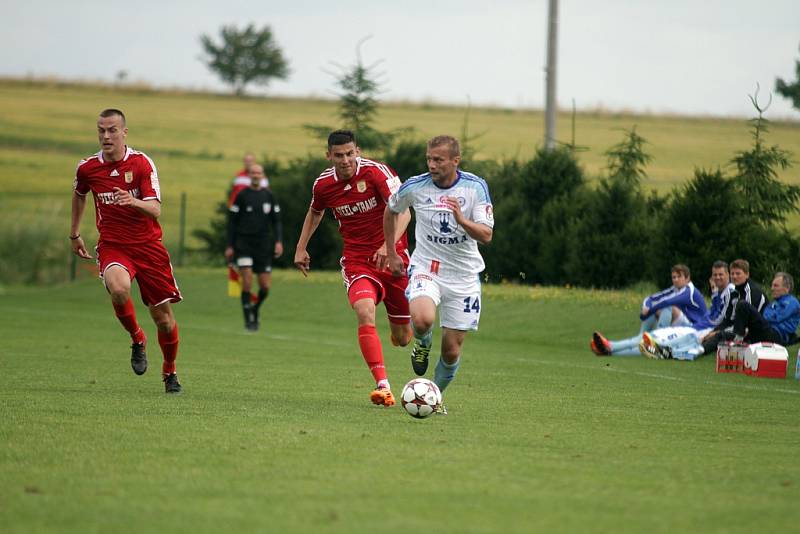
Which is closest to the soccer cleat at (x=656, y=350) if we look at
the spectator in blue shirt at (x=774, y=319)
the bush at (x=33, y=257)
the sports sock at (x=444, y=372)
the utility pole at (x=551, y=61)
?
the spectator in blue shirt at (x=774, y=319)

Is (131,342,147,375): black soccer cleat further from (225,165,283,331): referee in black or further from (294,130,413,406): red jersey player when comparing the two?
(225,165,283,331): referee in black

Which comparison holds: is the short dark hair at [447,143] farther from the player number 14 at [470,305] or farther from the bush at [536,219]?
the bush at [536,219]

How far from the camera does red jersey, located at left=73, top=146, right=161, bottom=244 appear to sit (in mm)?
11102

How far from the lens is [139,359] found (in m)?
11.5

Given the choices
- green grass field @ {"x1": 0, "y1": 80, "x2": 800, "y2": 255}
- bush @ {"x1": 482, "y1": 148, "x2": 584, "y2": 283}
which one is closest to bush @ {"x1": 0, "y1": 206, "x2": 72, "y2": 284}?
green grass field @ {"x1": 0, "y1": 80, "x2": 800, "y2": 255}

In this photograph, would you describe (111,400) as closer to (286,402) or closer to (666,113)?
(286,402)

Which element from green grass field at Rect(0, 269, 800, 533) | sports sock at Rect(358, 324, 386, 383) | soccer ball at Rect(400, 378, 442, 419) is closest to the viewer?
green grass field at Rect(0, 269, 800, 533)

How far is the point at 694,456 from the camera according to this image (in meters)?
7.91

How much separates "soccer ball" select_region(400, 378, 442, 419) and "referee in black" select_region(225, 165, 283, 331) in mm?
12154

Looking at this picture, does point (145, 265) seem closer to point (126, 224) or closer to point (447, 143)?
point (126, 224)

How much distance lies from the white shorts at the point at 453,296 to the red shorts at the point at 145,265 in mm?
2391

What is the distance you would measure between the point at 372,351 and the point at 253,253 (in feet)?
37.9

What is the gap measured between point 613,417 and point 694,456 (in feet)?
7.22

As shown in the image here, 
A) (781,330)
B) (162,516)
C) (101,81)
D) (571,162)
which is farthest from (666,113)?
(162,516)
